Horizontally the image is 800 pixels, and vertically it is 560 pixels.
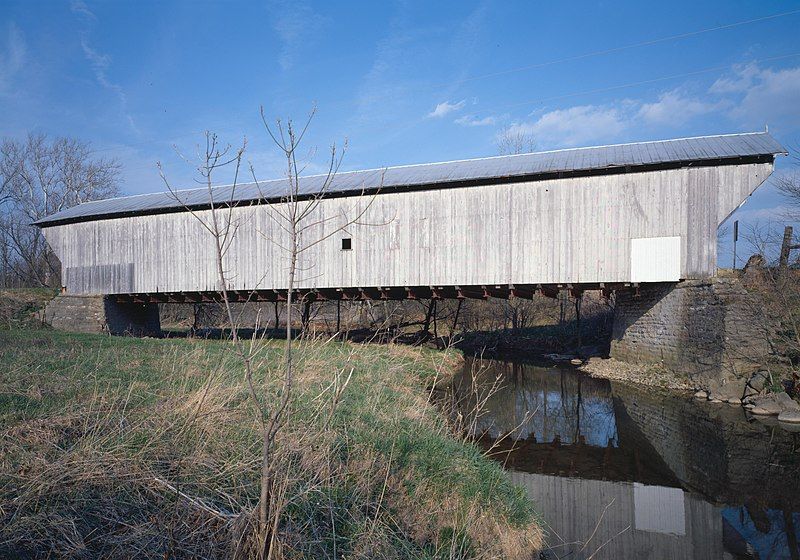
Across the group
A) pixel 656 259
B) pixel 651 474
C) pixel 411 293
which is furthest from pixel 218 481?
pixel 411 293

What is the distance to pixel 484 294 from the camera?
46.1 ft

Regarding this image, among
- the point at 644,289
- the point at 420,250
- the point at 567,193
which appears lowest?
the point at 644,289

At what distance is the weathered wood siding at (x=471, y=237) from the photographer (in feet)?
38.4

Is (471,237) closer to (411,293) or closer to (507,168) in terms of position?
(507,168)

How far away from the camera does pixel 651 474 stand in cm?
624

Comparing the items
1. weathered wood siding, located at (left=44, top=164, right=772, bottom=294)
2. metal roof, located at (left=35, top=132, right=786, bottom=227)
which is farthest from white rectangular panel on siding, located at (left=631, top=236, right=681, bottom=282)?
metal roof, located at (left=35, top=132, right=786, bottom=227)

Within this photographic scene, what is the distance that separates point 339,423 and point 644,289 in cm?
1069

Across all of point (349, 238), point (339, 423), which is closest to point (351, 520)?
point (339, 423)

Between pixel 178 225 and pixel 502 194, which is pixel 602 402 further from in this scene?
pixel 178 225

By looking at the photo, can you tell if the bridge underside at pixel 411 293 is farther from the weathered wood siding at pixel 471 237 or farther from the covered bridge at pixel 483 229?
the weathered wood siding at pixel 471 237

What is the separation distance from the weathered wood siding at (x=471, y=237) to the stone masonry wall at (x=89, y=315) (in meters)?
0.56

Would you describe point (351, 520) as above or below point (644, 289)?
below

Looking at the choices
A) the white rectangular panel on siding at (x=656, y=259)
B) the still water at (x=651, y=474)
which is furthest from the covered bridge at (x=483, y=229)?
the still water at (x=651, y=474)

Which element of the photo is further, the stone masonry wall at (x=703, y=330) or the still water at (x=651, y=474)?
the stone masonry wall at (x=703, y=330)
